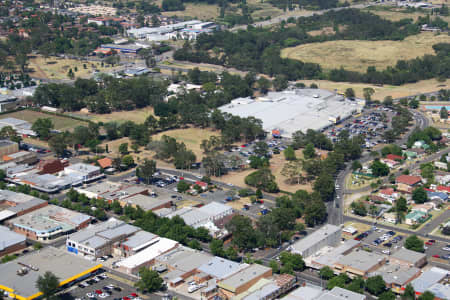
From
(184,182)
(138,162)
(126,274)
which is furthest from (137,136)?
(126,274)

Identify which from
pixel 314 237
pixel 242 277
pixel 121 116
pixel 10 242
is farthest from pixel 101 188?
pixel 121 116

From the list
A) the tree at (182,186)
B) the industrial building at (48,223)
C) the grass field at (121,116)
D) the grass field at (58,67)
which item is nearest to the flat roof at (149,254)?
the industrial building at (48,223)

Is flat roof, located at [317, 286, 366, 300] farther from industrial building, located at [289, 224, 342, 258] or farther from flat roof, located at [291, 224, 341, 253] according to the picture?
flat roof, located at [291, 224, 341, 253]

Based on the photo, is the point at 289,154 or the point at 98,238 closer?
the point at 98,238

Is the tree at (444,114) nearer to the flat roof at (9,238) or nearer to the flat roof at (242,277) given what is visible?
the flat roof at (242,277)

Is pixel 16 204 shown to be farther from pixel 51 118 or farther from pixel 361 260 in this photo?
pixel 361 260
